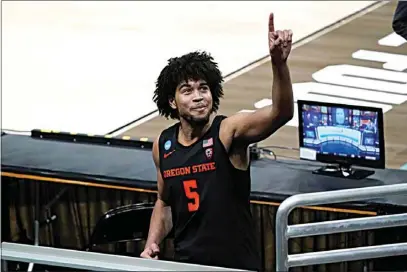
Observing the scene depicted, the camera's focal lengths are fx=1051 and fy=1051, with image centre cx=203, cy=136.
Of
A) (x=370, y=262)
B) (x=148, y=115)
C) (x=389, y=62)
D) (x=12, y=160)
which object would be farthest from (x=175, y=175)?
(x=389, y=62)

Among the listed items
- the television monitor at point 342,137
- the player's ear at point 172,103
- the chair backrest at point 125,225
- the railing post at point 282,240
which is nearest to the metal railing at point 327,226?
the railing post at point 282,240

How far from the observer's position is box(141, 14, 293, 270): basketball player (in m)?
4.27

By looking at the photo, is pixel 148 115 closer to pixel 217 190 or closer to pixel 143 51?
pixel 143 51

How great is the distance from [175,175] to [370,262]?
167cm

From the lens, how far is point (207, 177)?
169 inches

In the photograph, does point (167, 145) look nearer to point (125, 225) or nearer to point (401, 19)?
point (125, 225)

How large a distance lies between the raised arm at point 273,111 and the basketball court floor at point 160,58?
264 centimetres

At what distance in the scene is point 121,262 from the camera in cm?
263

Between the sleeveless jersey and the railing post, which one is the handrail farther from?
the sleeveless jersey

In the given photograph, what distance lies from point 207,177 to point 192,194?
0.10 metres

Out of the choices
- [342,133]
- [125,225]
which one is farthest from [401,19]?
[125,225]

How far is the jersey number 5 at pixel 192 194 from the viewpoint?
4320 millimetres

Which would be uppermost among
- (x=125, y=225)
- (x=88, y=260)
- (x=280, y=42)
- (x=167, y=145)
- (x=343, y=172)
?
(x=280, y=42)

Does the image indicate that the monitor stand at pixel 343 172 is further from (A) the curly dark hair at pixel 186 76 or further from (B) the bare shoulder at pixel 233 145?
(B) the bare shoulder at pixel 233 145
